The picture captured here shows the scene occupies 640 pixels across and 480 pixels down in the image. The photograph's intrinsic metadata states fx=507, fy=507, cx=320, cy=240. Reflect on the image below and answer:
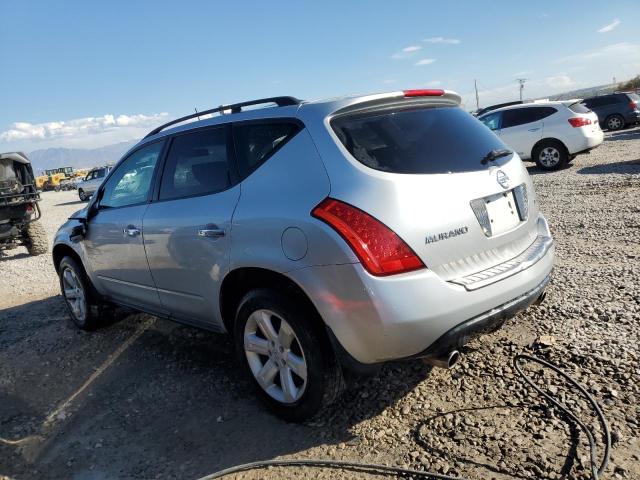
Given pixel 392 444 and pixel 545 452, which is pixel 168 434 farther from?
pixel 545 452

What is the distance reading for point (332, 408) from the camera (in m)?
3.04

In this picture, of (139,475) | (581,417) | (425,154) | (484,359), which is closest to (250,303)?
(139,475)

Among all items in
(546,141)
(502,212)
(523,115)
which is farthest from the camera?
(523,115)

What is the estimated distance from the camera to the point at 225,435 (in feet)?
9.62

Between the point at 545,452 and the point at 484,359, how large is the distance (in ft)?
3.18

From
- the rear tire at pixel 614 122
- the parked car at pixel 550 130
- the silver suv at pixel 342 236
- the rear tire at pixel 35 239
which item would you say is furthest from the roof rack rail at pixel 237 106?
the rear tire at pixel 614 122

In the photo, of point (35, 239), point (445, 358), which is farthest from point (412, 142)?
point (35, 239)

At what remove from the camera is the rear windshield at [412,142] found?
2576mm

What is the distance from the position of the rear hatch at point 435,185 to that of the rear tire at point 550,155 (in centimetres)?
1064

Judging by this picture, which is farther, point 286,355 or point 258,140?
point 258,140

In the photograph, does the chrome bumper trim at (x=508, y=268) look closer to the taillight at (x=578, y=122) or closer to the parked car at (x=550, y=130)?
the parked car at (x=550, y=130)

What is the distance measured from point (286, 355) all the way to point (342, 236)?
84 cm

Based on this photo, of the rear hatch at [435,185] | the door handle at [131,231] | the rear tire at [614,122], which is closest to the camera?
the rear hatch at [435,185]

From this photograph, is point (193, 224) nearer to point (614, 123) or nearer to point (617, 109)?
point (617, 109)
